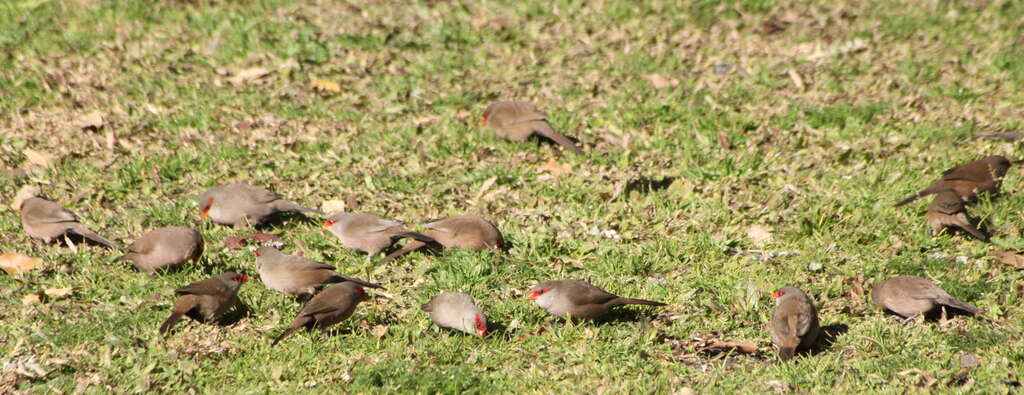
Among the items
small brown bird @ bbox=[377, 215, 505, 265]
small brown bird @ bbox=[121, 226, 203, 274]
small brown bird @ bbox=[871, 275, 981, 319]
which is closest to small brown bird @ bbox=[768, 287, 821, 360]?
small brown bird @ bbox=[871, 275, 981, 319]

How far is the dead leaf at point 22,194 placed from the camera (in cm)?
786

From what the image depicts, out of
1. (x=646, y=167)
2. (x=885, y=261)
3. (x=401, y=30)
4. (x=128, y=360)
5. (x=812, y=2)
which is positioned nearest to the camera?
(x=128, y=360)

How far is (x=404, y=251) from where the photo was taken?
7.28m

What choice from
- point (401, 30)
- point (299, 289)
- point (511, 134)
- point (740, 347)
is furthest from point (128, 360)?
point (401, 30)

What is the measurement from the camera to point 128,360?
587 cm

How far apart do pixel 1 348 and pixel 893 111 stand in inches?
316

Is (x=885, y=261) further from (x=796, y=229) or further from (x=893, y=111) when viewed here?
(x=893, y=111)

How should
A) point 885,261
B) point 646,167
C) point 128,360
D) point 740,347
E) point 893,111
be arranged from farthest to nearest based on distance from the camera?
point 893,111 < point 646,167 < point 885,261 < point 740,347 < point 128,360

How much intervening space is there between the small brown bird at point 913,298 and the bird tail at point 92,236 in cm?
532

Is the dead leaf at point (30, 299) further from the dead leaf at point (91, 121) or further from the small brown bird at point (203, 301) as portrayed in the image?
the dead leaf at point (91, 121)

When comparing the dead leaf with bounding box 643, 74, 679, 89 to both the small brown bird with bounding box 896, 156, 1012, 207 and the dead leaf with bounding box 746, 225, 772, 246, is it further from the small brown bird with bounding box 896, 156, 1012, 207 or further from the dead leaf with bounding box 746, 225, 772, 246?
the small brown bird with bounding box 896, 156, 1012, 207

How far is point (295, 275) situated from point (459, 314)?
1.17m

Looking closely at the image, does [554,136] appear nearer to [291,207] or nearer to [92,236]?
[291,207]

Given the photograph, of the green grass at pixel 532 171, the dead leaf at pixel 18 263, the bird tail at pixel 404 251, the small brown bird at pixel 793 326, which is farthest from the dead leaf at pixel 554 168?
the dead leaf at pixel 18 263
